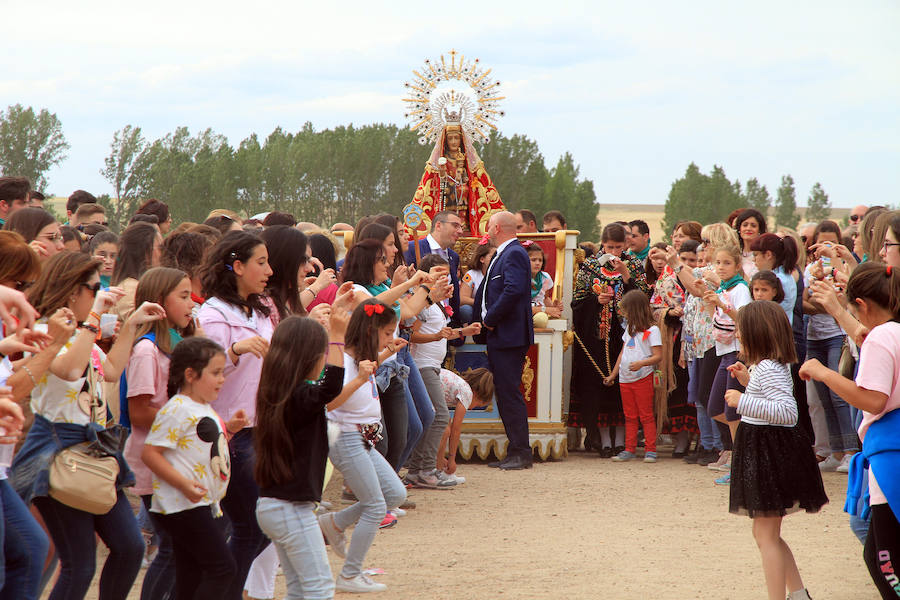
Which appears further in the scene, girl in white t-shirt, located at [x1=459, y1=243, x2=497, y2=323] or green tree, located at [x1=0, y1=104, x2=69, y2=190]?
green tree, located at [x1=0, y1=104, x2=69, y2=190]

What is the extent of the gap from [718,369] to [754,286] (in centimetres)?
91

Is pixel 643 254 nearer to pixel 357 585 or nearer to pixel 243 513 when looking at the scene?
pixel 357 585

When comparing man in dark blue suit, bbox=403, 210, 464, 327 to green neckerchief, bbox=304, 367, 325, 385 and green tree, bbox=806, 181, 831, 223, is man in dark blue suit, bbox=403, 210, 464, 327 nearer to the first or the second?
green neckerchief, bbox=304, 367, 325, 385

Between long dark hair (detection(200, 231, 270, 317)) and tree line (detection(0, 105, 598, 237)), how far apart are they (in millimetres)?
25837

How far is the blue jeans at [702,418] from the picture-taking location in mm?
8961

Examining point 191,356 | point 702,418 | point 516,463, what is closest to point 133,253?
point 191,356

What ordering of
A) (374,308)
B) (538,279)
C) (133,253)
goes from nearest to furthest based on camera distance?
(374,308)
(133,253)
(538,279)

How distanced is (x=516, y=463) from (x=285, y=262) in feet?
15.7

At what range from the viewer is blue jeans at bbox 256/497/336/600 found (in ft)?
13.3

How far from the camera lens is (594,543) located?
21.4 ft

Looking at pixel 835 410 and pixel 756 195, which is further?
pixel 756 195

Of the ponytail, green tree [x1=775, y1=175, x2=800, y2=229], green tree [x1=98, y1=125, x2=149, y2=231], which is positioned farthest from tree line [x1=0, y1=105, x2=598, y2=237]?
the ponytail

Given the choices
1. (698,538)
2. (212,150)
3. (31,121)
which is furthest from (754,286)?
(212,150)

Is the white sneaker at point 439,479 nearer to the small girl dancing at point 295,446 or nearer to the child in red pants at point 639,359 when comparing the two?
the child in red pants at point 639,359
